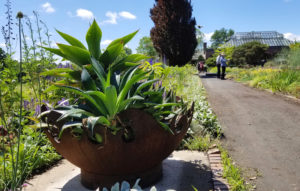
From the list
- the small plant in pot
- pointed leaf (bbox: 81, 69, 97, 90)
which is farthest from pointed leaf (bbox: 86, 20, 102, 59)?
pointed leaf (bbox: 81, 69, 97, 90)

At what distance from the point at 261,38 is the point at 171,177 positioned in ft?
189

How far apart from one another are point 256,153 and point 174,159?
100 centimetres

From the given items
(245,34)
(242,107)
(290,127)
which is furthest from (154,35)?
(245,34)

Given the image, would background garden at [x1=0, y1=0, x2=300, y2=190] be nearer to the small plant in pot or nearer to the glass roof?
the small plant in pot

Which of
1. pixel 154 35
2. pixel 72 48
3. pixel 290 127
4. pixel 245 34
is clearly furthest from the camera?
pixel 245 34

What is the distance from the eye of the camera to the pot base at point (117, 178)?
5.57 feet

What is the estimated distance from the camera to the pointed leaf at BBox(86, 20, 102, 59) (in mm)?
1834

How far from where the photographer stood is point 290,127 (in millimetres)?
3793

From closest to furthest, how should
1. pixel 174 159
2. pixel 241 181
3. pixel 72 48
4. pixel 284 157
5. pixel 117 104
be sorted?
1. pixel 117 104
2. pixel 72 48
3. pixel 241 181
4. pixel 174 159
5. pixel 284 157

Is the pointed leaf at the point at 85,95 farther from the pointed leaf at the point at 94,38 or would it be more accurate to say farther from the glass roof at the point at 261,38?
the glass roof at the point at 261,38

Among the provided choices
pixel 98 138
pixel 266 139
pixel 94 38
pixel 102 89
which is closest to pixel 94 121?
pixel 98 138

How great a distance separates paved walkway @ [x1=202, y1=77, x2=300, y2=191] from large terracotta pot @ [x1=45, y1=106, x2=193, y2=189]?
3.03 feet

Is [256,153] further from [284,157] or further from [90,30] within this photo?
[90,30]

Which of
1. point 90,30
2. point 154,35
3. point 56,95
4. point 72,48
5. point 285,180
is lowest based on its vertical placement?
point 285,180
